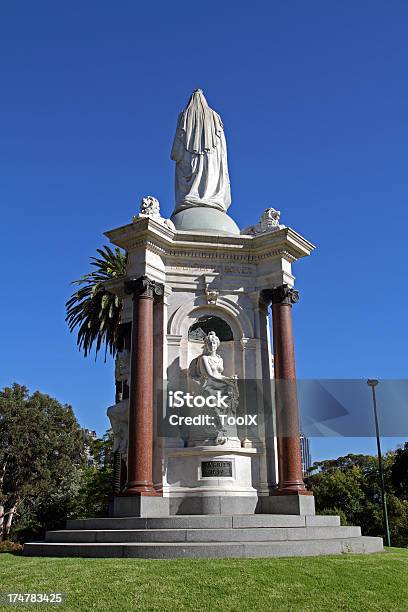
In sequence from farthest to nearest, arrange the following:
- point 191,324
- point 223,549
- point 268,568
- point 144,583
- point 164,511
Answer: point 191,324, point 164,511, point 223,549, point 268,568, point 144,583

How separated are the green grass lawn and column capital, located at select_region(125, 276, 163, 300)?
27.0 feet

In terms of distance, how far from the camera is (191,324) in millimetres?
18750

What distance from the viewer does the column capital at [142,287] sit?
17.6 meters

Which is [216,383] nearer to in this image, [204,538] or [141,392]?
[141,392]

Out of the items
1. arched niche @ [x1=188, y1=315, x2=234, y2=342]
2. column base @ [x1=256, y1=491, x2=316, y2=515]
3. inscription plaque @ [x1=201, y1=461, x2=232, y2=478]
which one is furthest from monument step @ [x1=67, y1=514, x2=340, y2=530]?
arched niche @ [x1=188, y1=315, x2=234, y2=342]

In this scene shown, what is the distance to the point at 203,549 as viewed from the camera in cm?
1127

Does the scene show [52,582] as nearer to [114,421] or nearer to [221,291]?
[114,421]

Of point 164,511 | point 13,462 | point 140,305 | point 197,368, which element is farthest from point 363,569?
point 13,462

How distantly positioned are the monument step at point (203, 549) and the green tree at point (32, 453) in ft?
110

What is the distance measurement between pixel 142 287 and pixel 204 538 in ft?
25.1

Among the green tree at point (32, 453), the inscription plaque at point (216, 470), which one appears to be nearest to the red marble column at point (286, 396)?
the inscription plaque at point (216, 470)

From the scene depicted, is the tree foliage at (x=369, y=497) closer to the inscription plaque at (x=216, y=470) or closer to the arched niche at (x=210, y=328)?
the arched niche at (x=210, y=328)

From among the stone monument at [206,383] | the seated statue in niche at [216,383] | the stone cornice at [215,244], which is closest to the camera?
the stone monument at [206,383]

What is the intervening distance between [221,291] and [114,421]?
209 inches
